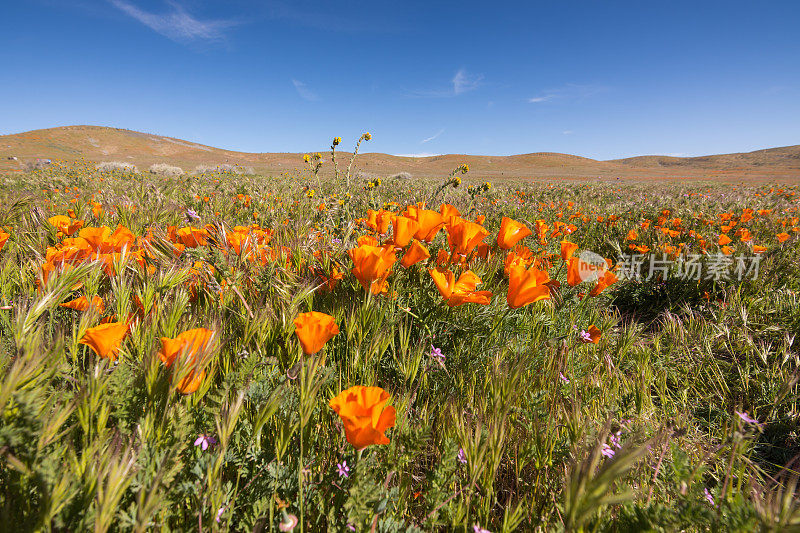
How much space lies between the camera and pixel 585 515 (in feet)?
1.96

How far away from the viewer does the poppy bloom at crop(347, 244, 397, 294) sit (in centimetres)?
122

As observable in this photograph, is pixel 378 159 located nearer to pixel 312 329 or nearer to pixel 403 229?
pixel 403 229

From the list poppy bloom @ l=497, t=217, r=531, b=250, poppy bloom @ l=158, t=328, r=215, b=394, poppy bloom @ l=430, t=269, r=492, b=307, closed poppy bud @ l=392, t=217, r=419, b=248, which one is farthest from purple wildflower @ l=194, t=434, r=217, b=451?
poppy bloom @ l=497, t=217, r=531, b=250

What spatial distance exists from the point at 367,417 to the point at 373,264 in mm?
577

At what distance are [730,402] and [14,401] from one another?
2.77 m

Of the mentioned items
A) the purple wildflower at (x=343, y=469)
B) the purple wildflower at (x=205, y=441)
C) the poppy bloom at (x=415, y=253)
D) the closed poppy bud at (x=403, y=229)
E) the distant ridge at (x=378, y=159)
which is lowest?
the purple wildflower at (x=343, y=469)

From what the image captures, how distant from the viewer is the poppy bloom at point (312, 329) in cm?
95

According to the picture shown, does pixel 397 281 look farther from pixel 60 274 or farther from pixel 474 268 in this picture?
pixel 60 274

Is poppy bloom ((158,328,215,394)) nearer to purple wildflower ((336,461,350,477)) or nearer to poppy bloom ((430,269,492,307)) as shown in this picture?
purple wildflower ((336,461,350,477))

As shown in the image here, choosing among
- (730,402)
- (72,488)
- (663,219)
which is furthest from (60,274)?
(663,219)

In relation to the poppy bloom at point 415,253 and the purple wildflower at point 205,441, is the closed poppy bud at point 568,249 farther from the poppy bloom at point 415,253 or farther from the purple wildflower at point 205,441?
the purple wildflower at point 205,441

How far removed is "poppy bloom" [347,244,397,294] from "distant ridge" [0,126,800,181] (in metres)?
39.1

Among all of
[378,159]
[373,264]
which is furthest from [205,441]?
[378,159]

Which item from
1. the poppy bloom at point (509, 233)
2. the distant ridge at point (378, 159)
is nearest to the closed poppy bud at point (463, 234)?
the poppy bloom at point (509, 233)
